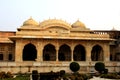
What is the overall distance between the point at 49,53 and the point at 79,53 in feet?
11.8

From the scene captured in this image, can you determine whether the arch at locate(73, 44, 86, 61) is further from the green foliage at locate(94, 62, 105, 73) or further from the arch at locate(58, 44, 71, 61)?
the green foliage at locate(94, 62, 105, 73)

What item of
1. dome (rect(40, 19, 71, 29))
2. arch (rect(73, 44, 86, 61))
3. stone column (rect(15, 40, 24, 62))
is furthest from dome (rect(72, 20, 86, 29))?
stone column (rect(15, 40, 24, 62))

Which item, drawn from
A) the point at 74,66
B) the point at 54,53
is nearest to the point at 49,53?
the point at 54,53

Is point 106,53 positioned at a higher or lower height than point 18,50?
lower

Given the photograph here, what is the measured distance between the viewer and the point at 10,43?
3167cm

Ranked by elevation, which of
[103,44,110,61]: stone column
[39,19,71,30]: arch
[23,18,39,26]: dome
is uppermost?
[23,18,39,26]: dome

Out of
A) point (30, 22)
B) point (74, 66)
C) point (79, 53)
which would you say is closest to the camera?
point (74, 66)

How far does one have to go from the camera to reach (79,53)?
31.0 metres

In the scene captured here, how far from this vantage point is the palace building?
2570 centimetres

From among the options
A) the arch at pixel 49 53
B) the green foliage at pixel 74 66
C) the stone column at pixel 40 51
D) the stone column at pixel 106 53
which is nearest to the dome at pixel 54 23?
the arch at pixel 49 53

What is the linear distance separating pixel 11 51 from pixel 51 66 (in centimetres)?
798

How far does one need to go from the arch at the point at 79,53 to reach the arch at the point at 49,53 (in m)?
2.55

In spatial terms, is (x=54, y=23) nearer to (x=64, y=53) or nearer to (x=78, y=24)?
(x=64, y=53)

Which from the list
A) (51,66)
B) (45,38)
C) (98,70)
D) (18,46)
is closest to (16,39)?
(18,46)
